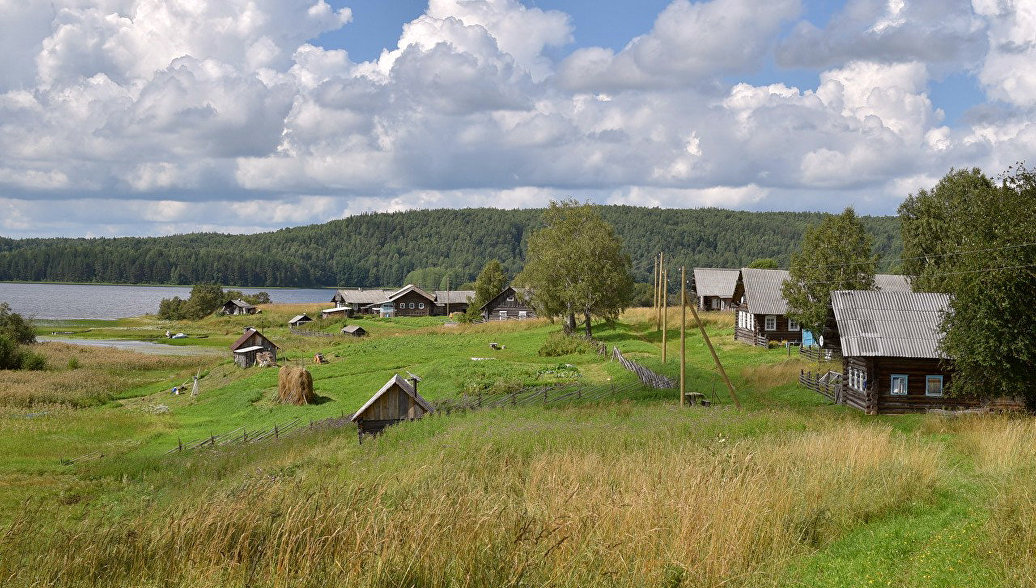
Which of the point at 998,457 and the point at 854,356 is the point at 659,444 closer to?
the point at 998,457

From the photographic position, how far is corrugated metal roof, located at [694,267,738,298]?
81938mm

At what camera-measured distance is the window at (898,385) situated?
3061 centimetres

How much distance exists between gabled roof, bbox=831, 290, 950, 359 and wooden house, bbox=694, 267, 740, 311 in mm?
48785

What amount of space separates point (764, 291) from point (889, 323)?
23.7 meters

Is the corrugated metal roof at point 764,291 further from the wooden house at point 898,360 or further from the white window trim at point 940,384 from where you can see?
the white window trim at point 940,384

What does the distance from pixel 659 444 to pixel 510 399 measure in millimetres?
17779

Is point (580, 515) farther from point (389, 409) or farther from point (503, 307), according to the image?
point (503, 307)

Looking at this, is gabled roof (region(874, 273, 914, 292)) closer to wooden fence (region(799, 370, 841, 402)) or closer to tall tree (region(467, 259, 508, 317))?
wooden fence (region(799, 370, 841, 402))

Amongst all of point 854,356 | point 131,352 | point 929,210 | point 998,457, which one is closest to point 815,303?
point 929,210

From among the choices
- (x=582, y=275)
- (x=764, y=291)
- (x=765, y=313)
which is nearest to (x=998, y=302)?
(x=765, y=313)

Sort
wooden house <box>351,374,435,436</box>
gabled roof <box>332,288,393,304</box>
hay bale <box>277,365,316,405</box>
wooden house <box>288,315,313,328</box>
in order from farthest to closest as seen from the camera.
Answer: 1. gabled roof <box>332,288,393,304</box>
2. wooden house <box>288,315,313,328</box>
3. hay bale <box>277,365,316,405</box>
4. wooden house <box>351,374,435,436</box>

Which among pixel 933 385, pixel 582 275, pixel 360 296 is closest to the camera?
pixel 933 385

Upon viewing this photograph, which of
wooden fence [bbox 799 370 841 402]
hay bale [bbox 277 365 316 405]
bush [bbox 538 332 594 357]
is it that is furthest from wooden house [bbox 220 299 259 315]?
wooden fence [bbox 799 370 841 402]

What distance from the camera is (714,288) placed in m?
82.7
